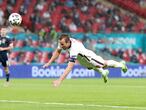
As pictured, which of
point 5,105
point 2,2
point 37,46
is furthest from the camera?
point 2,2

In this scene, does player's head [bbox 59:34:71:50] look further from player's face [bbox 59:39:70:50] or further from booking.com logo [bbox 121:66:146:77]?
booking.com logo [bbox 121:66:146:77]

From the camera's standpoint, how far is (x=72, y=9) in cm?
3809

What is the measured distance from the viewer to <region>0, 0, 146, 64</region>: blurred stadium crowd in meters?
31.1

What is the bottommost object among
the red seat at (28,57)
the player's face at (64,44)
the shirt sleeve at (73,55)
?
the shirt sleeve at (73,55)

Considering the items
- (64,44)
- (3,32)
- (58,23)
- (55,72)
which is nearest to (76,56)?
(64,44)

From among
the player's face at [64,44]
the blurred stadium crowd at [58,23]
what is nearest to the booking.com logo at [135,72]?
the blurred stadium crowd at [58,23]

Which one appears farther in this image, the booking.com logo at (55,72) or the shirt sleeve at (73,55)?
the booking.com logo at (55,72)

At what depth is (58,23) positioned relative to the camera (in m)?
36.3

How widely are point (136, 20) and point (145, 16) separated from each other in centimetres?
138

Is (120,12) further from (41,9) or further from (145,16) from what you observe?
(41,9)

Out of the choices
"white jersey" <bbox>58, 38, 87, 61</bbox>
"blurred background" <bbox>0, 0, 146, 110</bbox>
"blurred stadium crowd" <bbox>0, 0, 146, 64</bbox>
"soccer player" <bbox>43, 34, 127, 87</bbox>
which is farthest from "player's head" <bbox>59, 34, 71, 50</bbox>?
"blurred stadium crowd" <bbox>0, 0, 146, 64</bbox>

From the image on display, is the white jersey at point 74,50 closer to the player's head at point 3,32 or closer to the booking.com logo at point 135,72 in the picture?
the player's head at point 3,32

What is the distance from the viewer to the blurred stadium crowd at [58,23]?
31.1 metres

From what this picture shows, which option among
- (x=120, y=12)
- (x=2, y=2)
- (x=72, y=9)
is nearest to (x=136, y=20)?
(x=120, y=12)
